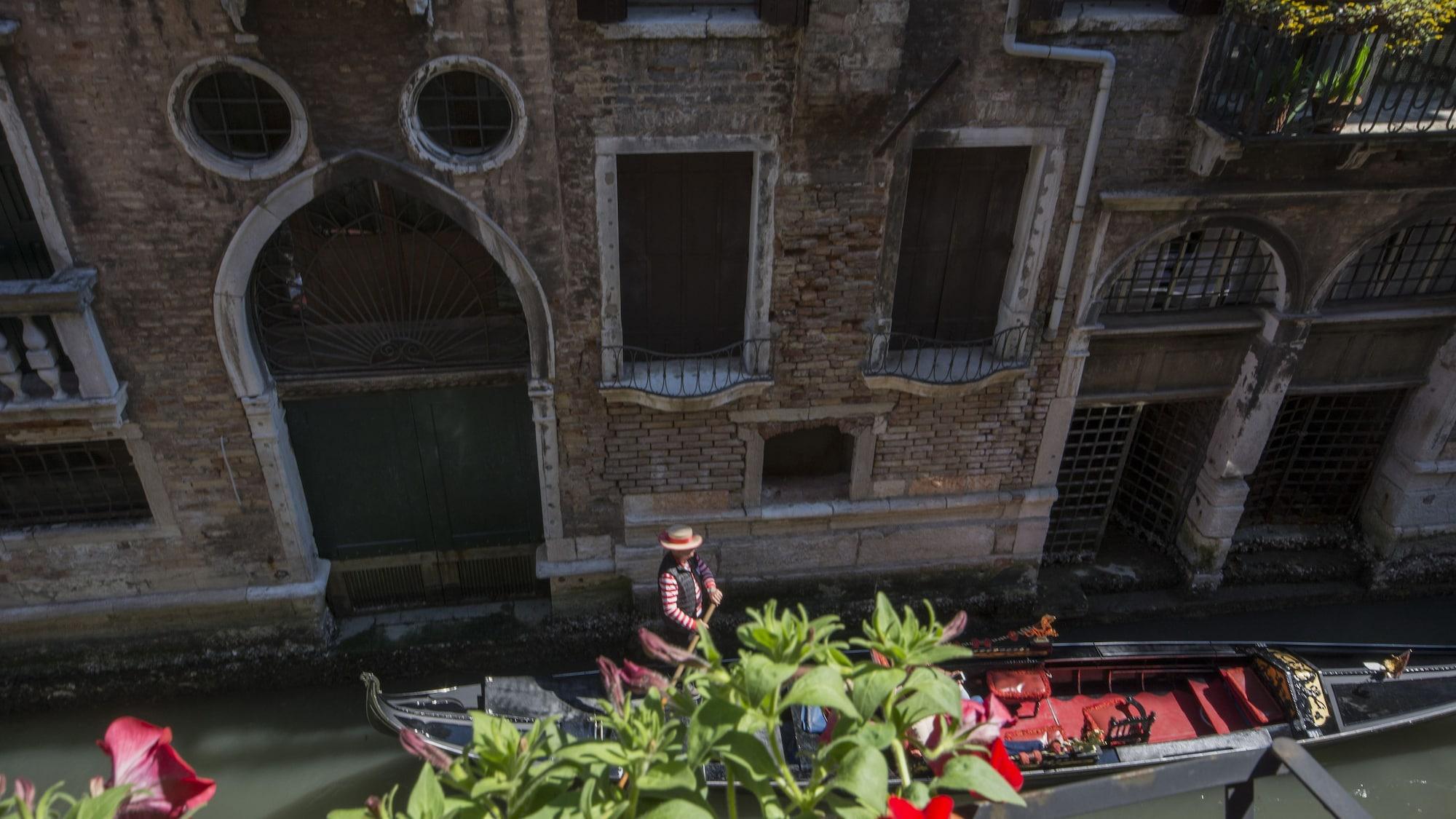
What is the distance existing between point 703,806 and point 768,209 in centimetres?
480

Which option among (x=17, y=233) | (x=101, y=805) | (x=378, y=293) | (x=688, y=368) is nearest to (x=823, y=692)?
(x=101, y=805)

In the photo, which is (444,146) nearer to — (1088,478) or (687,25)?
(687,25)

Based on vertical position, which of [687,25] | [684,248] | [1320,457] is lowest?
[1320,457]

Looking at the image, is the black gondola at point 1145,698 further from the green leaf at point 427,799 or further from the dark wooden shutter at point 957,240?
the green leaf at point 427,799

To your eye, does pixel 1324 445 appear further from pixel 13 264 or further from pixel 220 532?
pixel 13 264

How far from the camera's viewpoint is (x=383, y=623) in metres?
7.69

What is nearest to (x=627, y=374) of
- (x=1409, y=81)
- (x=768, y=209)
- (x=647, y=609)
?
(x=768, y=209)

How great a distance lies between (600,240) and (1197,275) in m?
4.58

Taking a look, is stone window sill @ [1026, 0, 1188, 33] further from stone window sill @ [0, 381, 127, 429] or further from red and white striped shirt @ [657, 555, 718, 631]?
stone window sill @ [0, 381, 127, 429]

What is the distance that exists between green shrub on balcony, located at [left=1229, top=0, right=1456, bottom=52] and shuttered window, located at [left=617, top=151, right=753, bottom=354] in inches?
125

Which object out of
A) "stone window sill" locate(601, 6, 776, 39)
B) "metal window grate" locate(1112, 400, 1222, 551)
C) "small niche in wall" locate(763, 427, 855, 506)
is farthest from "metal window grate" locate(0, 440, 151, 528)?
"metal window grate" locate(1112, 400, 1222, 551)

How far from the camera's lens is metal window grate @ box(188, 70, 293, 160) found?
214 inches

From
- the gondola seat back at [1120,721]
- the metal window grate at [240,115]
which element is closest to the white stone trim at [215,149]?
the metal window grate at [240,115]

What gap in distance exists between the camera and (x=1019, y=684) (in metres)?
6.50
